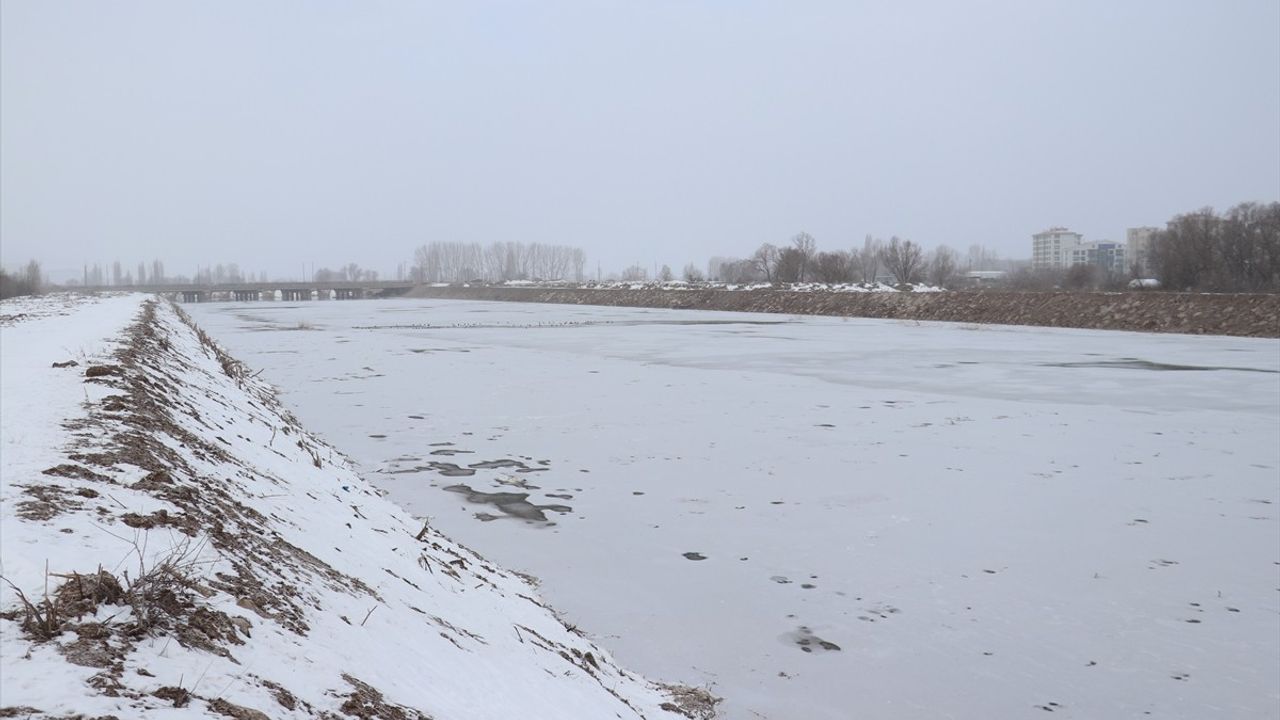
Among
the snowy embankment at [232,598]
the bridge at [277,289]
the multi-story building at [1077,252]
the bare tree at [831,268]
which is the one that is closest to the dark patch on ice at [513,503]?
the snowy embankment at [232,598]

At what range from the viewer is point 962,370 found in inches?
870

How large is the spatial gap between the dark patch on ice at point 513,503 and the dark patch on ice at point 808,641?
3366mm

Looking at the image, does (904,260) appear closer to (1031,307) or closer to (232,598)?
(1031,307)

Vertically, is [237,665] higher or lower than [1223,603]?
higher

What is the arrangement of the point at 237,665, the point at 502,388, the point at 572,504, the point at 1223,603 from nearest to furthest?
the point at 237,665
the point at 1223,603
the point at 572,504
the point at 502,388

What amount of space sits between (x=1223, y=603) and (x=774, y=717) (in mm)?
3942

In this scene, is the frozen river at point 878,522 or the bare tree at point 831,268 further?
the bare tree at point 831,268

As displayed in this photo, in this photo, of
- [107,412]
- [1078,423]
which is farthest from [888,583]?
[1078,423]

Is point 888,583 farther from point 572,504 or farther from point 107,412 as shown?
point 107,412

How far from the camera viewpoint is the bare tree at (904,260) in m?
91.7

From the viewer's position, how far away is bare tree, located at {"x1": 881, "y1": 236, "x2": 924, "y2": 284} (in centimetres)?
9169

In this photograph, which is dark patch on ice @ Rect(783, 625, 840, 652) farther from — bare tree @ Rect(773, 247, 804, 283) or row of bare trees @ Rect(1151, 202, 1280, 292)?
bare tree @ Rect(773, 247, 804, 283)

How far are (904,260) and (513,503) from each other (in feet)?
289

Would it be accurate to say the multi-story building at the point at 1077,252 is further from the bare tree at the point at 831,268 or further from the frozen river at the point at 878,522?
the frozen river at the point at 878,522
